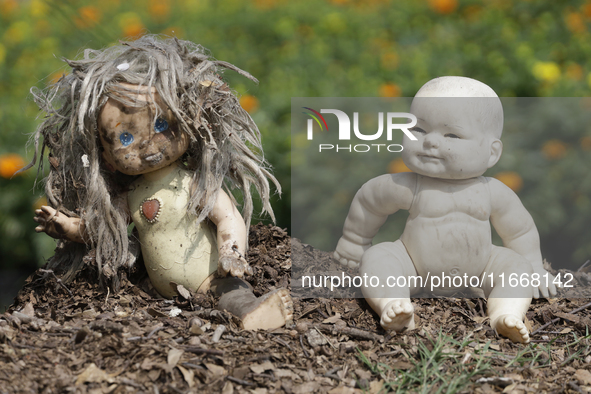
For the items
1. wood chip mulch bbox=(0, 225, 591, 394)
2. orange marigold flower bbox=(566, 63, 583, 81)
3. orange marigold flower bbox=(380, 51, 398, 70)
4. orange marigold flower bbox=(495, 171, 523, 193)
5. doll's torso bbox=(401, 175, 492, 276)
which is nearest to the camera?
wood chip mulch bbox=(0, 225, 591, 394)

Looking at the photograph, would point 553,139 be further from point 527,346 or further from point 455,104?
point 527,346

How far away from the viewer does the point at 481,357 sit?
2010mm

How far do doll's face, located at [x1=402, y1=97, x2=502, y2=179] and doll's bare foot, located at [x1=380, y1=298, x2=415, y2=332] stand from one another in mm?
534

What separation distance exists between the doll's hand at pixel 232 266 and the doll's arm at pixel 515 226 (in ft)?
3.42

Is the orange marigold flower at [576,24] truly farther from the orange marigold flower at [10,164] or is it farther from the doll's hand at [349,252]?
the orange marigold flower at [10,164]

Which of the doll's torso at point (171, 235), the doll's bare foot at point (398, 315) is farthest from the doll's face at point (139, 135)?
the doll's bare foot at point (398, 315)

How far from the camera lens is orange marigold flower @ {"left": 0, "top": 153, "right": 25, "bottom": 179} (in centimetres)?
330

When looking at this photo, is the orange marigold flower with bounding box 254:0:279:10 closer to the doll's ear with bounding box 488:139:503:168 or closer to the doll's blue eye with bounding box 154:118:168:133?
the doll's blue eye with bounding box 154:118:168:133

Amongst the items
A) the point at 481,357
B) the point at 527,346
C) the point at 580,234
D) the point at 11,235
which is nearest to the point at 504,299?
the point at 527,346

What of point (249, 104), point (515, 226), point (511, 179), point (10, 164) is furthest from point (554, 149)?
point (10, 164)

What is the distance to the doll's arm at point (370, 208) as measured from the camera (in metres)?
2.45

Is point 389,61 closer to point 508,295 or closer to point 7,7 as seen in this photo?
point 508,295

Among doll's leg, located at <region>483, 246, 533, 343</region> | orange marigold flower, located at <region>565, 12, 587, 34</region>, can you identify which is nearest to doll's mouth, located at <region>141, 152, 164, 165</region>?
doll's leg, located at <region>483, 246, 533, 343</region>

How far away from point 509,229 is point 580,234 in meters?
1.03
